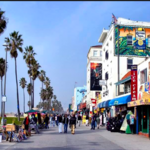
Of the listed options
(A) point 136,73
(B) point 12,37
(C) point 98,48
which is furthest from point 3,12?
(C) point 98,48

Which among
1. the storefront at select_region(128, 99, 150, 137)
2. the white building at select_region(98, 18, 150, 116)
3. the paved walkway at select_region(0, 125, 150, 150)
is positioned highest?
the white building at select_region(98, 18, 150, 116)

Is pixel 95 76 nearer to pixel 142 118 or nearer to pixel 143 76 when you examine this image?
pixel 143 76

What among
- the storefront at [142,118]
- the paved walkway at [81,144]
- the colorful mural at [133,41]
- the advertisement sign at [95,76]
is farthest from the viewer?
the advertisement sign at [95,76]

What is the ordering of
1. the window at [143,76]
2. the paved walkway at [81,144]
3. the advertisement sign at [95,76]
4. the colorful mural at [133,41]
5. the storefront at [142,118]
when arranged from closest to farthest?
the paved walkway at [81,144] → the storefront at [142,118] → the window at [143,76] → the colorful mural at [133,41] → the advertisement sign at [95,76]

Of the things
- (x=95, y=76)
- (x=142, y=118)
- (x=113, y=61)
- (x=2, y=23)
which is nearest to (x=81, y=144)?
(x=142, y=118)

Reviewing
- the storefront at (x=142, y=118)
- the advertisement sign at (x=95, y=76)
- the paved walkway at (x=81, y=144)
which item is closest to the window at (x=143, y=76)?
the storefront at (x=142, y=118)

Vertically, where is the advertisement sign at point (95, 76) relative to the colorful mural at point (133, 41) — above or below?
below

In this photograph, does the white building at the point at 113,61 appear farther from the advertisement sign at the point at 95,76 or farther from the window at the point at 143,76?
the window at the point at 143,76

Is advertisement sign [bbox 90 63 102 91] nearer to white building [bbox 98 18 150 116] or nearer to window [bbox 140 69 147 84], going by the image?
white building [bbox 98 18 150 116]

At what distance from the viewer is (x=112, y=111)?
1478 inches

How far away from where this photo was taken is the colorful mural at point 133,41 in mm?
37406

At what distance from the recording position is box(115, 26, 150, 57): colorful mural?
123 ft

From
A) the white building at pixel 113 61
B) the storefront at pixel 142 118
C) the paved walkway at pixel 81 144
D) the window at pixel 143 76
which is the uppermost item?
the white building at pixel 113 61

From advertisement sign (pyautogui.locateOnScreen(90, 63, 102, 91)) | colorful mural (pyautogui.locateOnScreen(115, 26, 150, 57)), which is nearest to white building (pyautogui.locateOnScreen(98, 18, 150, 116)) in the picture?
colorful mural (pyautogui.locateOnScreen(115, 26, 150, 57))
